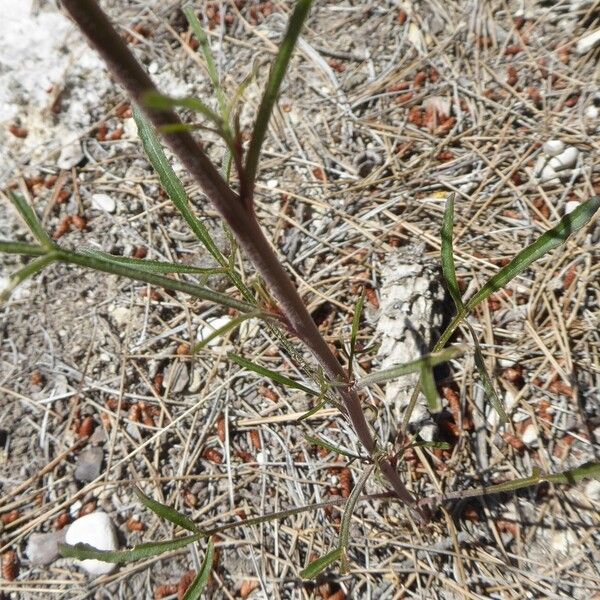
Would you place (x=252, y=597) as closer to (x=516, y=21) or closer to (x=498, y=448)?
(x=498, y=448)

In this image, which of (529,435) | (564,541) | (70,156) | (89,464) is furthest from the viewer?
(70,156)

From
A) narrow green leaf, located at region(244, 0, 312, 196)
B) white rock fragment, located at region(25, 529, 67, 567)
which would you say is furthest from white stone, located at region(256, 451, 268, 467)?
narrow green leaf, located at region(244, 0, 312, 196)

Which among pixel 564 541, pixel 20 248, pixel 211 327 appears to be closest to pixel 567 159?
pixel 564 541

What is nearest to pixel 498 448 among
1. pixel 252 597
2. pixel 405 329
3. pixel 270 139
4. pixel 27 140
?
pixel 405 329

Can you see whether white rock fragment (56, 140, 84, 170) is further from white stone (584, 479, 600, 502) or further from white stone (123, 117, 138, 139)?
white stone (584, 479, 600, 502)

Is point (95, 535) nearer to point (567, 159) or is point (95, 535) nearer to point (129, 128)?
point (129, 128)

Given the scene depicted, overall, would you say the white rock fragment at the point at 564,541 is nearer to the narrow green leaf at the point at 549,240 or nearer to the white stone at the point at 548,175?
the narrow green leaf at the point at 549,240

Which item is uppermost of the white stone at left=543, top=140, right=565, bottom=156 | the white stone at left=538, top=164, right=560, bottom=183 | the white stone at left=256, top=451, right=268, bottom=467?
the white stone at left=543, top=140, right=565, bottom=156
